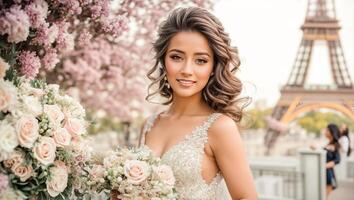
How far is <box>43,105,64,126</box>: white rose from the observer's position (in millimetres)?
1939

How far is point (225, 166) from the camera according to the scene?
233 cm

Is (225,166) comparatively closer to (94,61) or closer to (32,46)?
(32,46)

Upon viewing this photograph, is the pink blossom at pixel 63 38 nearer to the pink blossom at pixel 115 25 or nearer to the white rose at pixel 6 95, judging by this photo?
the pink blossom at pixel 115 25

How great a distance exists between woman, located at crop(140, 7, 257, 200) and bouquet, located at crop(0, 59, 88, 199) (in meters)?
0.53

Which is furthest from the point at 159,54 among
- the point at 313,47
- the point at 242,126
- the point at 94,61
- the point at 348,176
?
the point at 313,47

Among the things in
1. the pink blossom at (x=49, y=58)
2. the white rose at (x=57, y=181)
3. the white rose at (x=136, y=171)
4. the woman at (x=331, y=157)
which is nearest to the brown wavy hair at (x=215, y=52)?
the pink blossom at (x=49, y=58)

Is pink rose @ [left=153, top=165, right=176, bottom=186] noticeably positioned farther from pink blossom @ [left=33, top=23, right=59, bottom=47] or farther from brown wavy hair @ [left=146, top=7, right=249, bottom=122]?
pink blossom @ [left=33, top=23, right=59, bottom=47]

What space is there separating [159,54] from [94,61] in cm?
534

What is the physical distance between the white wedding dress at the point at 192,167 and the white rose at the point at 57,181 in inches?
23.6

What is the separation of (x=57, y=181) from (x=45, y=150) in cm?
14

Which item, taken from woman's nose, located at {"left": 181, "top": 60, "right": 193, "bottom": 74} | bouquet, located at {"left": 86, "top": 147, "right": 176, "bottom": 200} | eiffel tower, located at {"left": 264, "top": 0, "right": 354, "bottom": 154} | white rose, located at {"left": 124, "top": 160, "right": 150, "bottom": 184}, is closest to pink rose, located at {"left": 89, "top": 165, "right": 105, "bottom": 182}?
bouquet, located at {"left": 86, "top": 147, "right": 176, "bottom": 200}

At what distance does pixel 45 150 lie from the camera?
1.86 metres

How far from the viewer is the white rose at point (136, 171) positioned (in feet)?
6.87

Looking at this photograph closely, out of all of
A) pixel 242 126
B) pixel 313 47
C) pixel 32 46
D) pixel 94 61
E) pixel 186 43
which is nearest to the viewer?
pixel 32 46
